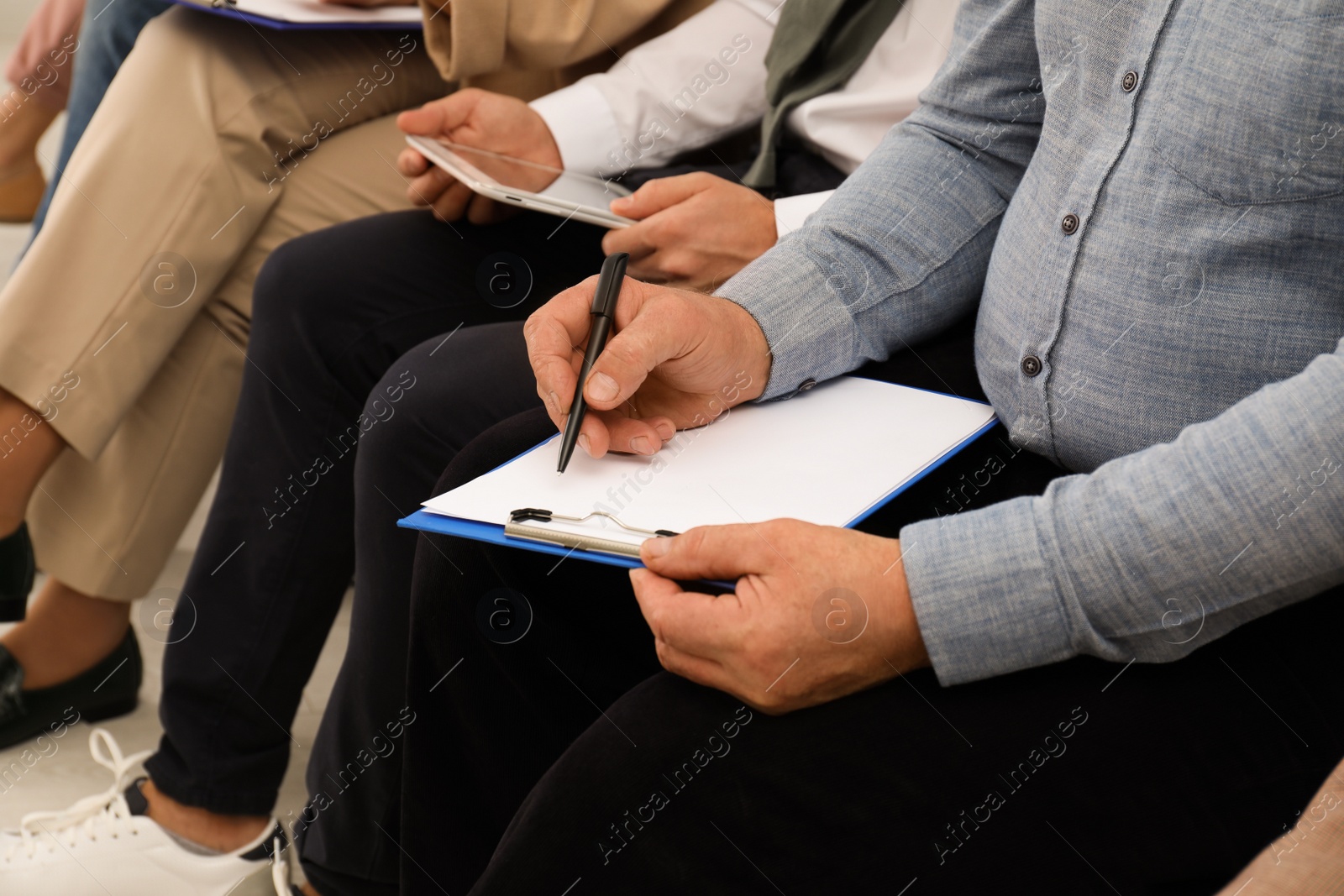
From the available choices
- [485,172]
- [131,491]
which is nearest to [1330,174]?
[485,172]

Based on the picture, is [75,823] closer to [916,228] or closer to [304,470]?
[304,470]

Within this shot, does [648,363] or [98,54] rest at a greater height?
[98,54]

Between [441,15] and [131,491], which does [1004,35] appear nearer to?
[441,15]

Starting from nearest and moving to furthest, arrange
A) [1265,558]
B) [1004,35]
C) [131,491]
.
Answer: [1265,558] < [1004,35] < [131,491]

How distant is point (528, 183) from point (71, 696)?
2.56 ft

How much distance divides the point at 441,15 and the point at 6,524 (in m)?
0.67

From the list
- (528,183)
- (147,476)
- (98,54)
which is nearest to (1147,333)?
(528,183)

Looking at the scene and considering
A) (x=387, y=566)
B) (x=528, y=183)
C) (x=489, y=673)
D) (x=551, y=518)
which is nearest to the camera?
(x=551, y=518)

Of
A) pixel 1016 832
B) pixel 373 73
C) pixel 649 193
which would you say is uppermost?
pixel 373 73

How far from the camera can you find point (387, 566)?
797mm

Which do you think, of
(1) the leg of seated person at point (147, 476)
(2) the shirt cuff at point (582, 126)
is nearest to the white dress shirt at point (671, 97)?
(2) the shirt cuff at point (582, 126)

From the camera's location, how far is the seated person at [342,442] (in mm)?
823

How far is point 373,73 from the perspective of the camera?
119cm

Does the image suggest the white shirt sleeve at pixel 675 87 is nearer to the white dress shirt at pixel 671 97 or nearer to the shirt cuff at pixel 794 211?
the white dress shirt at pixel 671 97
